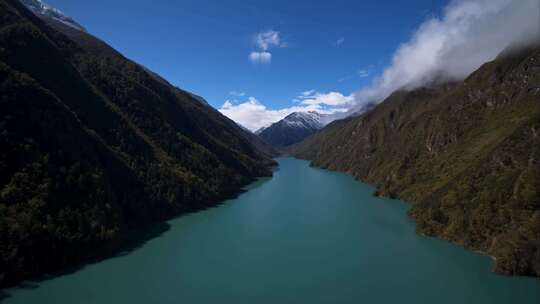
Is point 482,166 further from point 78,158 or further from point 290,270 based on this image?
point 78,158

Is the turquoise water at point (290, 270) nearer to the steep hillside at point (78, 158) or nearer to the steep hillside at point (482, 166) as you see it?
the steep hillside at point (482, 166)

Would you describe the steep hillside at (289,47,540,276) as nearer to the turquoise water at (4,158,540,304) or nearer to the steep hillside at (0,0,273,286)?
the turquoise water at (4,158,540,304)

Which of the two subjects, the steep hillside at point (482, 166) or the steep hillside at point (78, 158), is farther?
the steep hillside at point (78, 158)

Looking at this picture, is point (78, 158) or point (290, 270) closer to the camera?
point (290, 270)

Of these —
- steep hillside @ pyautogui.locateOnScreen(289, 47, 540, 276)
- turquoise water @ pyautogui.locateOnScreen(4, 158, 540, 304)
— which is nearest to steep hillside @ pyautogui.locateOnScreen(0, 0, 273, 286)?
turquoise water @ pyautogui.locateOnScreen(4, 158, 540, 304)

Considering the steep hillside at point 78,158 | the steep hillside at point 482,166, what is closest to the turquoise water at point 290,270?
the steep hillside at point 482,166

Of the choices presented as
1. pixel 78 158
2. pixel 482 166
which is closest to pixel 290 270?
pixel 482 166
